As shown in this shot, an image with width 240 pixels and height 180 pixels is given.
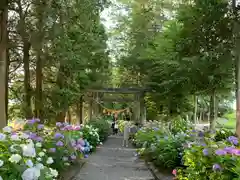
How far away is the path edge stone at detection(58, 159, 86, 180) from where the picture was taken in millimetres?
7751

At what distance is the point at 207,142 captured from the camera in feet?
17.7

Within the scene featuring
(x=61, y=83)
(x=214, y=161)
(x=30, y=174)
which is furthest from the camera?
(x=61, y=83)

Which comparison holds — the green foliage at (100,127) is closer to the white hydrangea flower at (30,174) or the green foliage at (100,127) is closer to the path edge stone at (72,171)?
the path edge stone at (72,171)

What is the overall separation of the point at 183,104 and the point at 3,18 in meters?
15.0

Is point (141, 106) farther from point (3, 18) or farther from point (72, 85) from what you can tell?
point (3, 18)

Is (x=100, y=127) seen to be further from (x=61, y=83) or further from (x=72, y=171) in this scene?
(x=72, y=171)

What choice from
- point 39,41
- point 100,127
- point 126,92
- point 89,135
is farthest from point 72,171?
point 126,92

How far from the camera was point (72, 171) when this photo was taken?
880 centimetres

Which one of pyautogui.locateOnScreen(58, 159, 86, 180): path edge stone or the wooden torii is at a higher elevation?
the wooden torii

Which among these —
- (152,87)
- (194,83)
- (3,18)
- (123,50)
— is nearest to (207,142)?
(3,18)

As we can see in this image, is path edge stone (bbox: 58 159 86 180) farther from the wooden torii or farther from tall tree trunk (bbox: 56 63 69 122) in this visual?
the wooden torii

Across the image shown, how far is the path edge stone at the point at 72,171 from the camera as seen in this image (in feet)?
25.4

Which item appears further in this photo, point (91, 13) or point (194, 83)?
point (194, 83)

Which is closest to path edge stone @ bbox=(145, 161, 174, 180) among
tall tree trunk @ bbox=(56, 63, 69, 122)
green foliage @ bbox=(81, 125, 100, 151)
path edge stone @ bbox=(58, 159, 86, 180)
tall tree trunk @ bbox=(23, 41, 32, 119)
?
path edge stone @ bbox=(58, 159, 86, 180)
